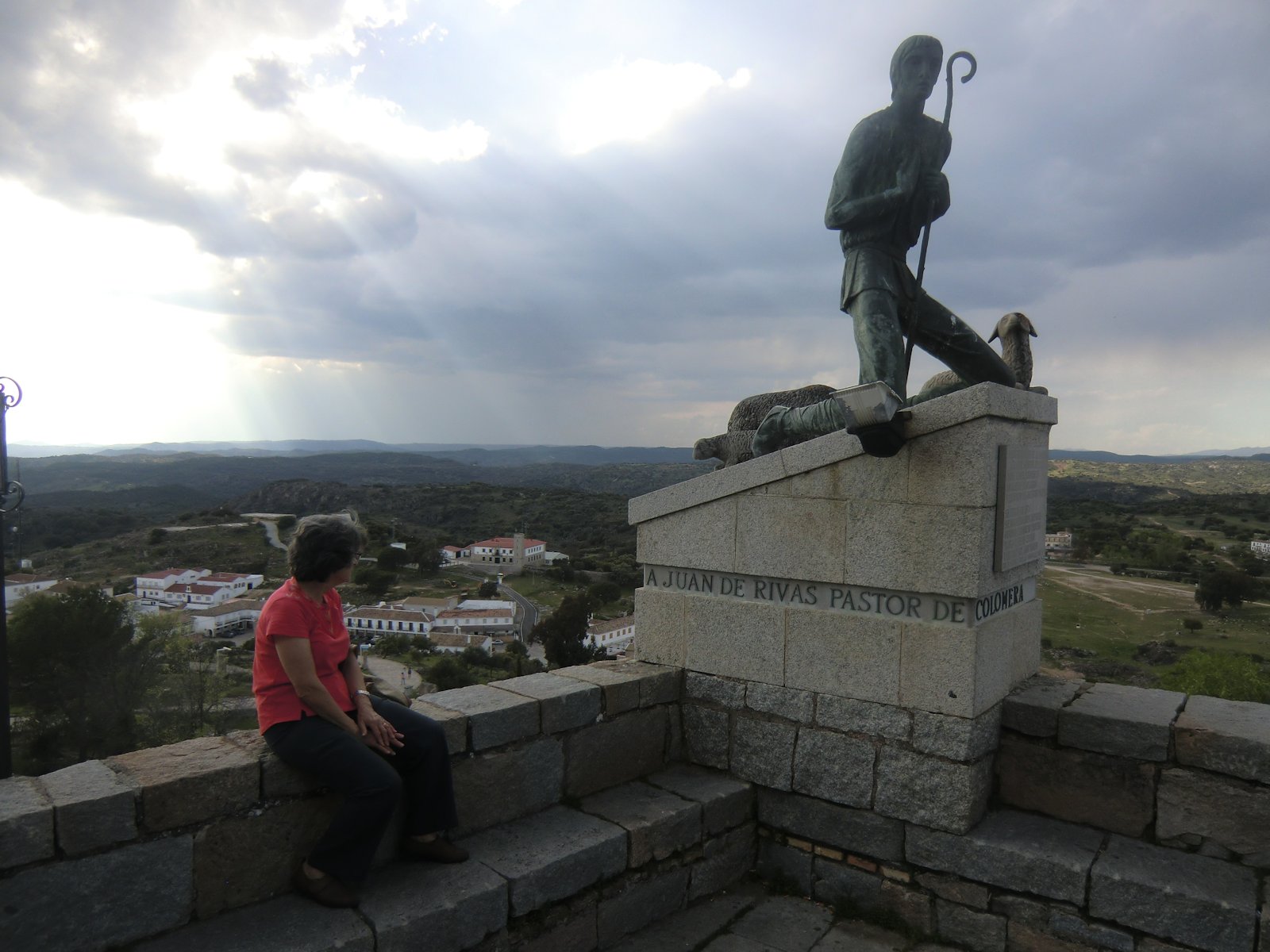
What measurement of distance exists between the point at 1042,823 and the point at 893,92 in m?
3.80

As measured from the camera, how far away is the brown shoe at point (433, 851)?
3000mm

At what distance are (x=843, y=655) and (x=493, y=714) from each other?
66.0 inches

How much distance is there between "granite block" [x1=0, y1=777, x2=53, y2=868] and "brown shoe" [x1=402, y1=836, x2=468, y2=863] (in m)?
1.18

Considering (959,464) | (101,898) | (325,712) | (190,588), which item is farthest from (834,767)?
(190,588)

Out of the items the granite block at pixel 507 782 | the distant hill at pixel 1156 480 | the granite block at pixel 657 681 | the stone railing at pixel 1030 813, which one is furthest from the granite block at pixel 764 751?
the distant hill at pixel 1156 480

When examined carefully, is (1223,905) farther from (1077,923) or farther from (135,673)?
(135,673)

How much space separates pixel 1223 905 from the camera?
9.34 feet

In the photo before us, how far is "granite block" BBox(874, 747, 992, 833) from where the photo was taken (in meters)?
3.38

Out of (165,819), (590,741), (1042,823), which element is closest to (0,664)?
(165,819)

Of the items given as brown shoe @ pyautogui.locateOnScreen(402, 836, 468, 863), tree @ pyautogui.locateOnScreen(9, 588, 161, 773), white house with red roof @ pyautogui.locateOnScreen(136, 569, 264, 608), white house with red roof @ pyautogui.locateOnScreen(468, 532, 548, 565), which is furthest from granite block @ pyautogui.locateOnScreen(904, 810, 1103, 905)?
white house with red roof @ pyautogui.locateOnScreen(468, 532, 548, 565)

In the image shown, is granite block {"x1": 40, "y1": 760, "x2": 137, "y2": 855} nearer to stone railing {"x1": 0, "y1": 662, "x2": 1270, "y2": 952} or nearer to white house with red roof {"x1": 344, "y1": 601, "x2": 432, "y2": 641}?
stone railing {"x1": 0, "y1": 662, "x2": 1270, "y2": 952}

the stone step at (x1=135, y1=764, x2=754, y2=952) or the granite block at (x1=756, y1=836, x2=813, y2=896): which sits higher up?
the stone step at (x1=135, y1=764, x2=754, y2=952)

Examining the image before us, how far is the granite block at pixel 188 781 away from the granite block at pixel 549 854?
0.98 metres

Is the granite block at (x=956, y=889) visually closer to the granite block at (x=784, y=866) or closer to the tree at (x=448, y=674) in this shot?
the granite block at (x=784, y=866)
